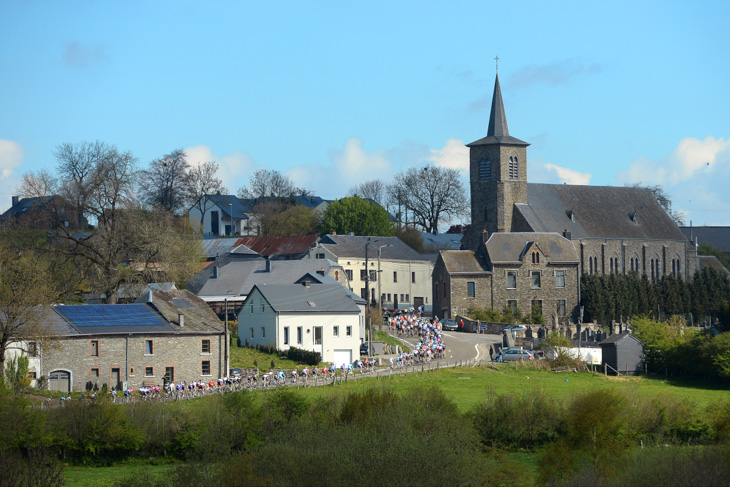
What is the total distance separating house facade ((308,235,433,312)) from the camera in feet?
289

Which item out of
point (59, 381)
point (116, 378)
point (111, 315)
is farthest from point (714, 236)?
point (59, 381)

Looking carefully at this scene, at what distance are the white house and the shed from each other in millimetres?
13528

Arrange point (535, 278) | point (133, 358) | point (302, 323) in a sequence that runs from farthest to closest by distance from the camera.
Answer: point (535, 278) < point (302, 323) < point (133, 358)

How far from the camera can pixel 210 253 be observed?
97125 millimetres

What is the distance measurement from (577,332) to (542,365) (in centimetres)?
1460

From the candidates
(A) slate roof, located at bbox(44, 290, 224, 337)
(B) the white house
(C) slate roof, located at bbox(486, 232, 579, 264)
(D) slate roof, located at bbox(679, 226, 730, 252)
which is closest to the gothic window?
(C) slate roof, located at bbox(486, 232, 579, 264)

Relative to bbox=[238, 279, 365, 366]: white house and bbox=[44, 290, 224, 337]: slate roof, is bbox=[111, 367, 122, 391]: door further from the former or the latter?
bbox=[238, 279, 365, 366]: white house

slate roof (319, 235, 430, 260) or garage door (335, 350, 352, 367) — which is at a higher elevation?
slate roof (319, 235, 430, 260)

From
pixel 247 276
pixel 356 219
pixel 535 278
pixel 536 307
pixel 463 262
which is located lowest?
pixel 536 307

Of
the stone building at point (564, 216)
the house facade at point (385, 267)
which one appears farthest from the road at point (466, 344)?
the stone building at point (564, 216)

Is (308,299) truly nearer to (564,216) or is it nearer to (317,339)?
(317,339)

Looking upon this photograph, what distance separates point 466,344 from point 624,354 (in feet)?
33.7

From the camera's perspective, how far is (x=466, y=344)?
63906 mm

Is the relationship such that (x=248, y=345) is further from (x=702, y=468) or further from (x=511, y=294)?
(x=702, y=468)
